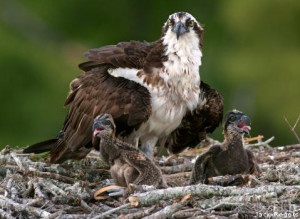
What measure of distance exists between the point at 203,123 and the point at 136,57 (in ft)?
3.24

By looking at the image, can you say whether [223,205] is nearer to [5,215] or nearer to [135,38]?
[5,215]

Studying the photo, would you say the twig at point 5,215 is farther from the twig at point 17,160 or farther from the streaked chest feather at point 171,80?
the streaked chest feather at point 171,80

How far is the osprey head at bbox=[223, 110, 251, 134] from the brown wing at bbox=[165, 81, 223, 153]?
0.50 metres

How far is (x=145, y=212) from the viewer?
1006 cm

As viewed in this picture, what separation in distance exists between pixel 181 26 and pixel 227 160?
138 centimetres

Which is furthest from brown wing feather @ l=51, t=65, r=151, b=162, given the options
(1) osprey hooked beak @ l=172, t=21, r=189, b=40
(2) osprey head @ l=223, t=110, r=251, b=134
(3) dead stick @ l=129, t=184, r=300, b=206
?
(3) dead stick @ l=129, t=184, r=300, b=206

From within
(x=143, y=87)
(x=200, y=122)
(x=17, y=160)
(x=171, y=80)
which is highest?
(x=171, y=80)

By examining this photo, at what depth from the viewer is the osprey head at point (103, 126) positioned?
11.1 m

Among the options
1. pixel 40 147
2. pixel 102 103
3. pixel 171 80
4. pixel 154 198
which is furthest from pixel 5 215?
pixel 171 80

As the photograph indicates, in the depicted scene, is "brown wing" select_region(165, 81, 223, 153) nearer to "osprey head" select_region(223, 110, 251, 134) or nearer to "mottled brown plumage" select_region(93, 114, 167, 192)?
"osprey head" select_region(223, 110, 251, 134)

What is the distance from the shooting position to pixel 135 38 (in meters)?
28.7

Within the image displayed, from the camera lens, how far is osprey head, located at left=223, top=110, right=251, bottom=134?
11.4 meters

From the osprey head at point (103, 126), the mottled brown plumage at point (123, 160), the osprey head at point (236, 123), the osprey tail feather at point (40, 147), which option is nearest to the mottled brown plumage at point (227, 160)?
the osprey head at point (236, 123)

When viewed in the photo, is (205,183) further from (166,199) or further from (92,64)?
(92,64)
